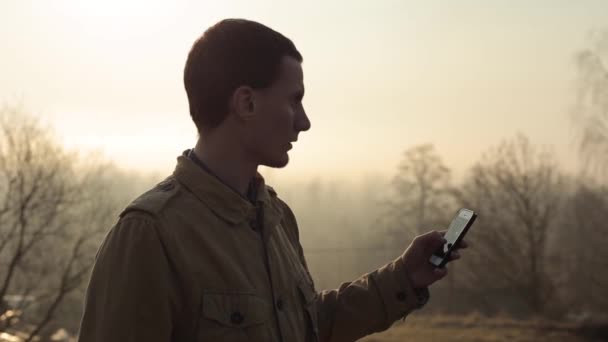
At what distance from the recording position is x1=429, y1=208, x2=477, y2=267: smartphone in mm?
2186

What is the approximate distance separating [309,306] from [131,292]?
0.61 meters

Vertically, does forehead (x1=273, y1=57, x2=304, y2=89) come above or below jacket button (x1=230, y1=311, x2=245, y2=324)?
above

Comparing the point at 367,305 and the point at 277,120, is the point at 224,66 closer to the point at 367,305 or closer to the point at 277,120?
the point at 277,120

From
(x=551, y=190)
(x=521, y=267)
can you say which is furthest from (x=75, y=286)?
(x=551, y=190)

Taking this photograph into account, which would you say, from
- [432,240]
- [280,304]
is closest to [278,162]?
[280,304]

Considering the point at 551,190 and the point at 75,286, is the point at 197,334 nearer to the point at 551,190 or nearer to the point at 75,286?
the point at 75,286

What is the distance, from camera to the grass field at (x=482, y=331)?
52.2 ft

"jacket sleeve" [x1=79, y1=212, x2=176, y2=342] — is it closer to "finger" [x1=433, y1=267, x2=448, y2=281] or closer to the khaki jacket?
the khaki jacket

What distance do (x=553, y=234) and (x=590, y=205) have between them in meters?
6.74

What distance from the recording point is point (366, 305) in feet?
7.44

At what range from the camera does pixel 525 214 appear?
27.2 m

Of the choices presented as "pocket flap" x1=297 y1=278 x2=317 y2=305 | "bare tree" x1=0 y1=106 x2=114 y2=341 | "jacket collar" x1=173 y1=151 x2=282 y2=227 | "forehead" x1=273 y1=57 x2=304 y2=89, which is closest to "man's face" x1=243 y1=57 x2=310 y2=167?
"forehead" x1=273 y1=57 x2=304 y2=89

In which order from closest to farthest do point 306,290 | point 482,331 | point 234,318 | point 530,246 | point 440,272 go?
point 234,318 → point 306,290 → point 440,272 → point 482,331 → point 530,246

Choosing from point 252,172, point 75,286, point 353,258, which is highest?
point 252,172
